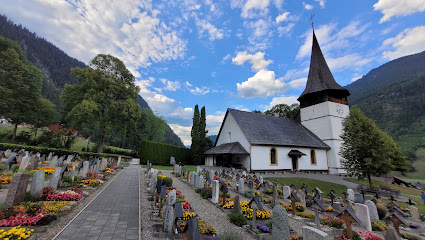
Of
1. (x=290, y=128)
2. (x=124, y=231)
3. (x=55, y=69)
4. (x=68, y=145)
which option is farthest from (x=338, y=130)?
(x=55, y=69)

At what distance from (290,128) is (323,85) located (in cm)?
864

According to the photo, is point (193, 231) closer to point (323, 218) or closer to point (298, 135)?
point (323, 218)

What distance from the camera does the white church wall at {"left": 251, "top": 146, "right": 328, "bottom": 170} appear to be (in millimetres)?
22766

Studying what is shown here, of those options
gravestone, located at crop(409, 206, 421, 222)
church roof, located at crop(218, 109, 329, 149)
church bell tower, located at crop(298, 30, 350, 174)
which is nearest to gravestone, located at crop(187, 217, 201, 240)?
gravestone, located at crop(409, 206, 421, 222)

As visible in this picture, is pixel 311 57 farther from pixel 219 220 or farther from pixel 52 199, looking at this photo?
pixel 52 199

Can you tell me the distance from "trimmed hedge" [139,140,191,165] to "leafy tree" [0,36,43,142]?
17.6m

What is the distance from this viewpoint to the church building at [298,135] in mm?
23597

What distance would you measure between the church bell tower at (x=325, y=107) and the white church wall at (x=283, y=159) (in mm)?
1709

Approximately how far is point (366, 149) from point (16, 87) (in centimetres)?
4319

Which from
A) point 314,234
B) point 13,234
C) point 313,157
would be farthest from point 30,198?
point 313,157

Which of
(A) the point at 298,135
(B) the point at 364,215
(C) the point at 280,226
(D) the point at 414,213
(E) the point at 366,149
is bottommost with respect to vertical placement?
(D) the point at 414,213

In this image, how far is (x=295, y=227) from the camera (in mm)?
6633

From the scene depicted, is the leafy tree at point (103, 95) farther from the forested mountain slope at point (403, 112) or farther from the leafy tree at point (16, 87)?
the forested mountain slope at point (403, 112)

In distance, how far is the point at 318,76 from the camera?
30859 millimetres
